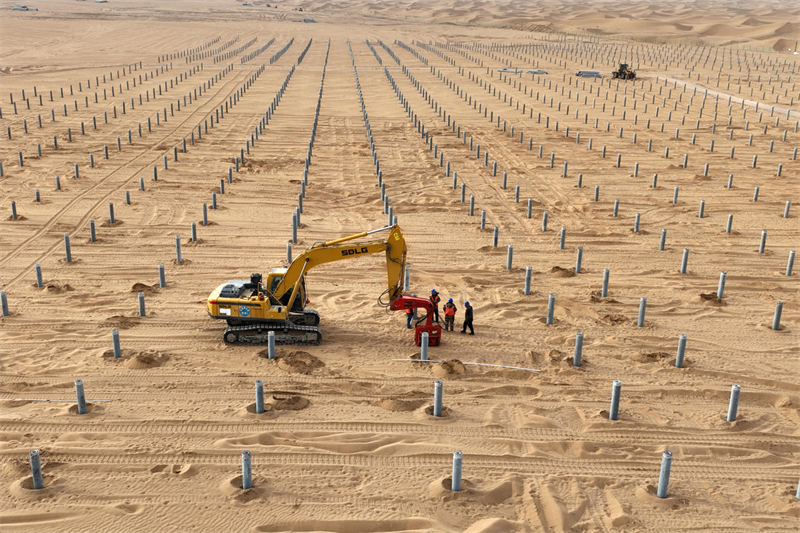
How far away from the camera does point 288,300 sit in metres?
14.9

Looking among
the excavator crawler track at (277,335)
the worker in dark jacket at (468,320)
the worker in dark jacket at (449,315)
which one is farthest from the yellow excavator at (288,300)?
the worker in dark jacket at (468,320)

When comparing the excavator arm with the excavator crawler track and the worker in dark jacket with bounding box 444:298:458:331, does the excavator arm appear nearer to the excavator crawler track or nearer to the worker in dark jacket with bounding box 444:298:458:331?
the excavator crawler track

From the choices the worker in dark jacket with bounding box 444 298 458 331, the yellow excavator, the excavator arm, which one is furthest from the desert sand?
the excavator arm

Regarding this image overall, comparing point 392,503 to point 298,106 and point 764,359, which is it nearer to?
point 764,359

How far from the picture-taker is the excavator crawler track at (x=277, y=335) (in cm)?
1458

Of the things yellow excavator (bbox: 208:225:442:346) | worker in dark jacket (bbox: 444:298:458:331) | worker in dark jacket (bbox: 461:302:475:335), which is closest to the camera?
yellow excavator (bbox: 208:225:442:346)

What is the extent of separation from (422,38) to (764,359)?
299 feet

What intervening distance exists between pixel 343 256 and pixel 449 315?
2.40m

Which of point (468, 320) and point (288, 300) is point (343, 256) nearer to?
point (288, 300)

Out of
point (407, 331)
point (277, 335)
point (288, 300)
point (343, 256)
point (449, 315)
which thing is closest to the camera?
point (277, 335)

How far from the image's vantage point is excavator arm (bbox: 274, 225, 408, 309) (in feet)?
48.0

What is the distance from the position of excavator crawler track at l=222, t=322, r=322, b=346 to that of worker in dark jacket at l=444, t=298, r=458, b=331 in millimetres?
2535

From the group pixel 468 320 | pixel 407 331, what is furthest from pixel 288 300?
pixel 468 320

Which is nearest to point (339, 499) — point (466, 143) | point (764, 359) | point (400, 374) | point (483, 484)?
point (483, 484)
